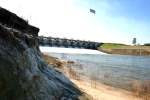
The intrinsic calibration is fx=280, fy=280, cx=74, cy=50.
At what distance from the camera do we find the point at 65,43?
145500 millimetres

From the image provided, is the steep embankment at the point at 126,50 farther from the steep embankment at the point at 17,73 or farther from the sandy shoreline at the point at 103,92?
the steep embankment at the point at 17,73

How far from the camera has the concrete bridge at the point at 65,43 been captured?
132300 mm

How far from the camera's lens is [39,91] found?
9.41m

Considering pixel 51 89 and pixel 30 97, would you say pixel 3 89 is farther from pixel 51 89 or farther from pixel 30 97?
pixel 51 89

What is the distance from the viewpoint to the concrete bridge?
434 feet

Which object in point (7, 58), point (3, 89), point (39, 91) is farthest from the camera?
point (39, 91)

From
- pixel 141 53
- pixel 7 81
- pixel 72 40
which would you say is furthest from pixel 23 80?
pixel 141 53

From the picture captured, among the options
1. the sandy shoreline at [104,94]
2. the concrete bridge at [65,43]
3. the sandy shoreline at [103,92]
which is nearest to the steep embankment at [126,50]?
the concrete bridge at [65,43]

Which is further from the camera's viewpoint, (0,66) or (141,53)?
(141,53)

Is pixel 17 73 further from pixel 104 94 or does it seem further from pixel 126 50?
pixel 126 50

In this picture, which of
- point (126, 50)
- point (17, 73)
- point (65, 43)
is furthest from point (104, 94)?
point (126, 50)

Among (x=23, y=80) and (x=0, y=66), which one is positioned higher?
(x=0, y=66)

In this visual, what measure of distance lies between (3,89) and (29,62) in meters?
2.99

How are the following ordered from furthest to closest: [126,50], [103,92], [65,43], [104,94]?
[126,50]
[65,43]
[103,92]
[104,94]
